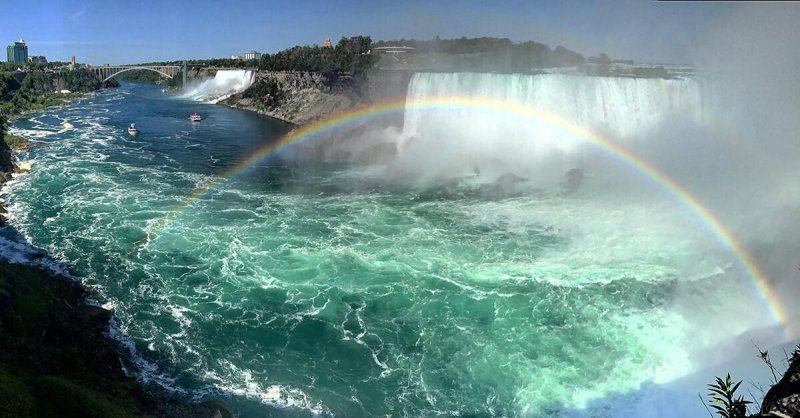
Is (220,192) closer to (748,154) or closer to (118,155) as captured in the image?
(118,155)

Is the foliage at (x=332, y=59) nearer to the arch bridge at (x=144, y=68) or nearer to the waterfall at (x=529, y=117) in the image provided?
the waterfall at (x=529, y=117)

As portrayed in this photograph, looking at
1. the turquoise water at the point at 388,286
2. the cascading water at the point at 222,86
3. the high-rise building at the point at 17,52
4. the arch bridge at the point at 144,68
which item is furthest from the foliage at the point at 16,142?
the high-rise building at the point at 17,52

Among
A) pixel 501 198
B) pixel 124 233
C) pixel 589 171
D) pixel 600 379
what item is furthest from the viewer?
pixel 589 171

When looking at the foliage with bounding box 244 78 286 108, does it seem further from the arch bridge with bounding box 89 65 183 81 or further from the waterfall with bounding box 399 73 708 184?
the arch bridge with bounding box 89 65 183 81

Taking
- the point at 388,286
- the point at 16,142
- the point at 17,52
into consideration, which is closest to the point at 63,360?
the point at 388,286

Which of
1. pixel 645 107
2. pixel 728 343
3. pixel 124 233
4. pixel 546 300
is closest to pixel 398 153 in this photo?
pixel 645 107

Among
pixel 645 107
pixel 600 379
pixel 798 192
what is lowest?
pixel 600 379
